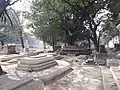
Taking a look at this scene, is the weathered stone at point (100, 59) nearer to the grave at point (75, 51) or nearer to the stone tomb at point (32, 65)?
the grave at point (75, 51)

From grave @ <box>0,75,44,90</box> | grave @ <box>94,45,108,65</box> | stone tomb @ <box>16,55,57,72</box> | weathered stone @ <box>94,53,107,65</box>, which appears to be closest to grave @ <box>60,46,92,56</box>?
grave @ <box>94,45,108,65</box>

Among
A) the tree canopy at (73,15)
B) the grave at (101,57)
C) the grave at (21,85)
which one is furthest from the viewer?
the tree canopy at (73,15)

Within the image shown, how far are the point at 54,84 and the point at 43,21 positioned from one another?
58.7 feet

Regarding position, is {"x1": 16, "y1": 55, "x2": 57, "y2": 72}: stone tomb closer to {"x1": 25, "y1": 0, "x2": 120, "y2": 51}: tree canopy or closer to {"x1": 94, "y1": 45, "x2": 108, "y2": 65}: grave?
{"x1": 94, "y1": 45, "x2": 108, "y2": 65}: grave

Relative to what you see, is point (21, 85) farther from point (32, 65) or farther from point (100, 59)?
point (100, 59)

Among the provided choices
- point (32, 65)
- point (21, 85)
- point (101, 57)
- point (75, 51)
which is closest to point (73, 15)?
point (75, 51)

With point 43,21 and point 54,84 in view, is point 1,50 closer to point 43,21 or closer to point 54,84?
point 43,21

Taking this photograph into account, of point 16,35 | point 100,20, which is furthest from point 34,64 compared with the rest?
point 16,35

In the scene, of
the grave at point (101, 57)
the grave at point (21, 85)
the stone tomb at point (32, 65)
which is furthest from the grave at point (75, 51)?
the grave at point (21, 85)

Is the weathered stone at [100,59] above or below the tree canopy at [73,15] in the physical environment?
below

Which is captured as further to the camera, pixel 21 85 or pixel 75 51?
pixel 75 51

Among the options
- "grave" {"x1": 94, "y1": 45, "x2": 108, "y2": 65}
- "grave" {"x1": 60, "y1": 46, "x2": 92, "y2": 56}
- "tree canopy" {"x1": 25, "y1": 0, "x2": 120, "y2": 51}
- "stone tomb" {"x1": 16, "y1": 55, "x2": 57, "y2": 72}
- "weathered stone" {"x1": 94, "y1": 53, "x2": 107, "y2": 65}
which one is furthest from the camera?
"grave" {"x1": 60, "y1": 46, "x2": 92, "y2": 56}

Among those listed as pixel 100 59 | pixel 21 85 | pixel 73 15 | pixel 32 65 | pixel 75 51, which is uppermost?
pixel 73 15

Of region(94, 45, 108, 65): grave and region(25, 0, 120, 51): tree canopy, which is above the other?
region(25, 0, 120, 51): tree canopy
